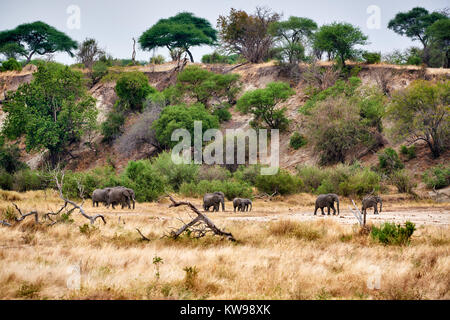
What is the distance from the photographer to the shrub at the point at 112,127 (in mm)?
48362

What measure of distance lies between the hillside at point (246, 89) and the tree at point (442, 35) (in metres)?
5.29

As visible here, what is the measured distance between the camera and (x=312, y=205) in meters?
22.4

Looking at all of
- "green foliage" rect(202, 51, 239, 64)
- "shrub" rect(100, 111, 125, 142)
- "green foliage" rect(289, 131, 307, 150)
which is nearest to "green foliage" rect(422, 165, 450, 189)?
"green foliage" rect(289, 131, 307, 150)

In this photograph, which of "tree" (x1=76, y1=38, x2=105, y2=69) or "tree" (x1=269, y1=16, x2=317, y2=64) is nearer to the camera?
"tree" (x1=269, y1=16, x2=317, y2=64)

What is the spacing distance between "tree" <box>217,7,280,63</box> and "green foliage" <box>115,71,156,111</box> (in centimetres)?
1180

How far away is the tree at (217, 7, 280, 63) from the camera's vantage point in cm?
5431

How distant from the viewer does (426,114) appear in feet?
102

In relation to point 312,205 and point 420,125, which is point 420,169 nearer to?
point 420,125

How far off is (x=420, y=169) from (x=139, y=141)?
2609 cm

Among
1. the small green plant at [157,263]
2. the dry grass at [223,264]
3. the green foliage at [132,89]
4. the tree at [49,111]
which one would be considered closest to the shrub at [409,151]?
the dry grass at [223,264]

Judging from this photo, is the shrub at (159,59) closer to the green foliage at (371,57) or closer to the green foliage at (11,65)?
the green foliage at (11,65)

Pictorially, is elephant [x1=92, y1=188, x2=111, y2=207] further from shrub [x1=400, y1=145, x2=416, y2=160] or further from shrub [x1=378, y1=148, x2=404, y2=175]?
shrub [x1=400, y1=145, x2=416, y2=160]

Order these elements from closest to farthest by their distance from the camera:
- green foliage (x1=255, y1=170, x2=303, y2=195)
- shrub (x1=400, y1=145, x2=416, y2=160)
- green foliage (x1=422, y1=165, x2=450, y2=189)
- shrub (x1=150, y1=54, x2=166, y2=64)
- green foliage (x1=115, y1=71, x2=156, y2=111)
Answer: green foliage (x1=255, y1=170, x2=303, y2=195) → green foliage (x1=422, y1=165, x2=450, y2=189) → shrub (x1=400, y1=145, x2=416, y2=160) → green foliage (x1=115, y1=71, x2=156, y2=111) → shrub (x1=150, y1=54, x2=166, y2=64)
